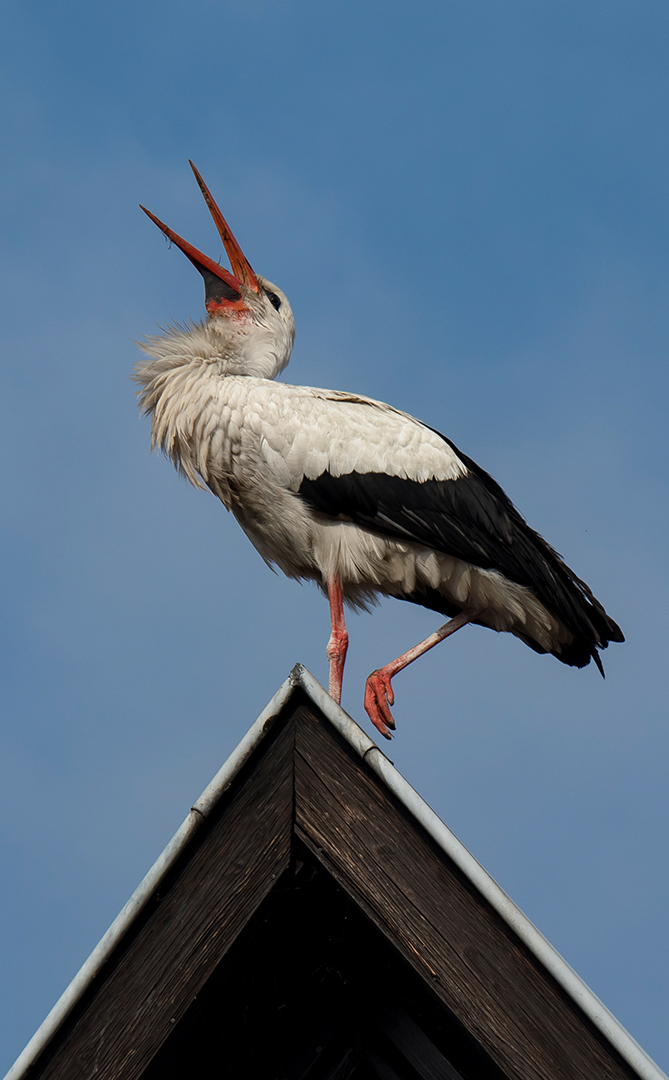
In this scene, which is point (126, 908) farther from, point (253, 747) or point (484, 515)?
point (484, 515)

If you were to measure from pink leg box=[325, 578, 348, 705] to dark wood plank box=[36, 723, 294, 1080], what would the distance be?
372 centimetres

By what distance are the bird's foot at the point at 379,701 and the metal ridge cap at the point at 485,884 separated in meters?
3.56

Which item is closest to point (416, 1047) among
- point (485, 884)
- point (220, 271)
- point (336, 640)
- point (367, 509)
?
point (485, 884)

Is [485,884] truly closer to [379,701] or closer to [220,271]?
[379,701]

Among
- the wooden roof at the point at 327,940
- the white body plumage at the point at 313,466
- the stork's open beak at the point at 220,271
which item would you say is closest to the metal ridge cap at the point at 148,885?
the wooden roof at the point at 327,940

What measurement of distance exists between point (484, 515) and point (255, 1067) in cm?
438

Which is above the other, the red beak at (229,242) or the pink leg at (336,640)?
the red beak at (229,242)

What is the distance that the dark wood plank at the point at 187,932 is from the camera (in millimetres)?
2738

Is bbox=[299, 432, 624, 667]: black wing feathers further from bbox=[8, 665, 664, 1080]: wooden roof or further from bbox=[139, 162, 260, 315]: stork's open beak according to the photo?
bbox=[8, 665, 664, 1080]: wooden roof

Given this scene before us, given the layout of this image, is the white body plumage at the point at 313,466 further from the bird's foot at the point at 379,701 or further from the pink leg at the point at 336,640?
the bird's foot at the point at 379,701

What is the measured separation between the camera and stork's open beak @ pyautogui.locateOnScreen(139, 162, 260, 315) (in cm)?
826

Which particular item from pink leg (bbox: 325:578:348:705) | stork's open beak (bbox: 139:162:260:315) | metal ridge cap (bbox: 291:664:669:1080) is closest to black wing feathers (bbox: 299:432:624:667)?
pink leg (bbox: 325:578:348:705)

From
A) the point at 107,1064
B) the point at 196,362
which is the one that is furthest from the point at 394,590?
the point at 107,1064

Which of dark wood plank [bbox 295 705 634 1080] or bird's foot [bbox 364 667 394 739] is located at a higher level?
bird's foot [bbox 364 667 394 739]
